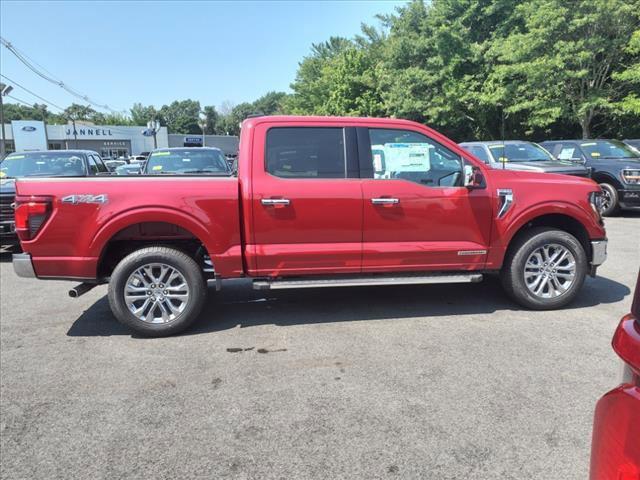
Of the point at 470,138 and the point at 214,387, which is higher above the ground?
the point at 470,138

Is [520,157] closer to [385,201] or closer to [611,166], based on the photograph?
[611,166]

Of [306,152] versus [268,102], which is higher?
[268,102]

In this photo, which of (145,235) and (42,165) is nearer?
(145,235)

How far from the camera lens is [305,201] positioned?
4617 mm

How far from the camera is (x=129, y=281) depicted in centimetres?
458

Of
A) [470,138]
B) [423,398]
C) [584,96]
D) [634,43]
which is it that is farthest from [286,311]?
[470,138]

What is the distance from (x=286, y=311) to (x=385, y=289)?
145cm

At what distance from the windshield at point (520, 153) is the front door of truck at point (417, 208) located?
7365 mm

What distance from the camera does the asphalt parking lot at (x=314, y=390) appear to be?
274cm

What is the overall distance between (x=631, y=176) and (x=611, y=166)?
1.74 ft

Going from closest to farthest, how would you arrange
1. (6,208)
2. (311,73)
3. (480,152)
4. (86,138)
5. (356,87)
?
(6,208) < (480,152) < (356,87) < (311,73) < (86,138)

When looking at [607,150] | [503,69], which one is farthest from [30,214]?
[503,69]

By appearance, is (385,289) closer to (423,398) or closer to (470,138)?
(423,398)

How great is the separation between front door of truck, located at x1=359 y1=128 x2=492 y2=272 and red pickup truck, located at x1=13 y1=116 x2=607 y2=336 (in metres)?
0.01
